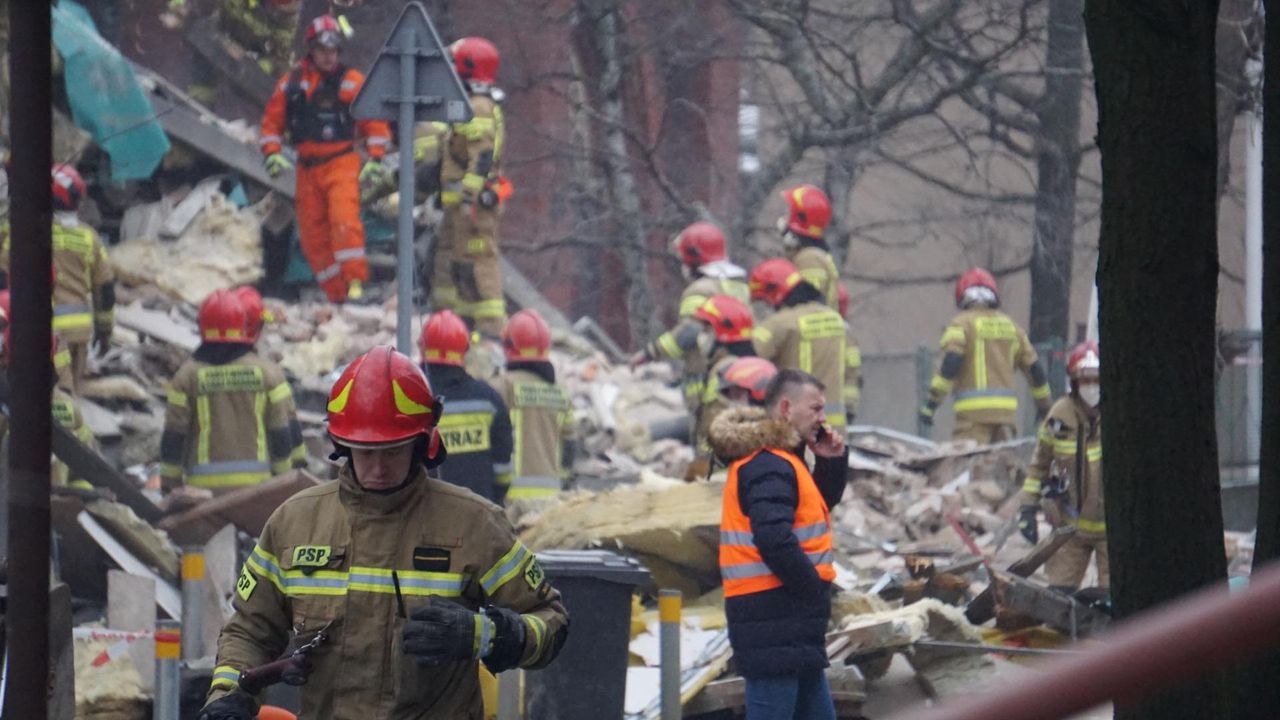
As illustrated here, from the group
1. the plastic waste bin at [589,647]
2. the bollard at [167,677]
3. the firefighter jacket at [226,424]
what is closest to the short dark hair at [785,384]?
the plastic waste bin at [589,647]

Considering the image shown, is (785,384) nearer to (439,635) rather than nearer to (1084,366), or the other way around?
(439,635)

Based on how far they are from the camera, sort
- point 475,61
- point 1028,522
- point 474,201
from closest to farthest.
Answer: point 1028,522
point 475,61
point 474,201

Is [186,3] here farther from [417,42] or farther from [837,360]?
[417,42]

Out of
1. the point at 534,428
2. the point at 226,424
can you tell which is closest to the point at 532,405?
the point at 534,428

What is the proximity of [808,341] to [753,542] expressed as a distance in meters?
6.84

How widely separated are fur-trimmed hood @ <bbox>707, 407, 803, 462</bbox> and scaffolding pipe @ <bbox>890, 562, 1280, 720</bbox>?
4983mm

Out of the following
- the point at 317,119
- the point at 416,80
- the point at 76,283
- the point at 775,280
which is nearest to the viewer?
the point at 416,80

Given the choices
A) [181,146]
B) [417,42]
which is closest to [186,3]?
[181,146]

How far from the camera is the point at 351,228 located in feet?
51.6

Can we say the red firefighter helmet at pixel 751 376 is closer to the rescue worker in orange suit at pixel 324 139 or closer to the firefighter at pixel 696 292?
the firefighter at pixel 696 292

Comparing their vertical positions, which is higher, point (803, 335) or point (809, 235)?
point (809, 235)

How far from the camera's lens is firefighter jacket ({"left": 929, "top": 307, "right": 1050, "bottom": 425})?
14.1 m

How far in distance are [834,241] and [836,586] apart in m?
11.8

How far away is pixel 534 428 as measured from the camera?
11.8m
